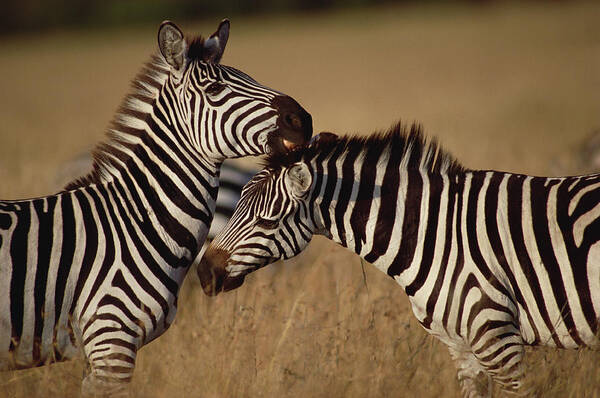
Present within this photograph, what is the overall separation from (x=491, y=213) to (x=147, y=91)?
106 inches

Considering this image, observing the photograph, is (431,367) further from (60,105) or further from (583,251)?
(60,105)

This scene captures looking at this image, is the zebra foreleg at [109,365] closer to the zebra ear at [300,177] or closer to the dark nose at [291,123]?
the zebra ear at [300,177]

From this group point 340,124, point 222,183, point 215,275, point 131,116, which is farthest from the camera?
point 340,124

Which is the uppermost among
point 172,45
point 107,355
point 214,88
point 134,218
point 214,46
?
point 214,46

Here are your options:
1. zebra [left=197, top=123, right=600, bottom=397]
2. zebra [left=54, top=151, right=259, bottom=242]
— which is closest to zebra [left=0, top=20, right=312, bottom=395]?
zebra [left=197, top=123, right=600, bottom=397]

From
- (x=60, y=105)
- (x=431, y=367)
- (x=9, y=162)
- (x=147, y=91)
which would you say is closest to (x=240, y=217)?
(x=147, y=91)

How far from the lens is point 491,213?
485 centimetres

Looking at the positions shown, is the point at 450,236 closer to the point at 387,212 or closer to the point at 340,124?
the point at 387,212

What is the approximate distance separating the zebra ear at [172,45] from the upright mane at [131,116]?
0.33 feet

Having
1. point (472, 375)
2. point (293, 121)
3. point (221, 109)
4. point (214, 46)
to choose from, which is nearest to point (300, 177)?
point (293, 121)

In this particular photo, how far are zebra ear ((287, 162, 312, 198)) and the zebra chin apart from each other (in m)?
0.70

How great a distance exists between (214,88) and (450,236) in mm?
2011

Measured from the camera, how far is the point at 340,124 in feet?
69.5

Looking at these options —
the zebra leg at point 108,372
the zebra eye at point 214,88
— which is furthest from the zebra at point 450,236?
the zebra leg at point 108,372
